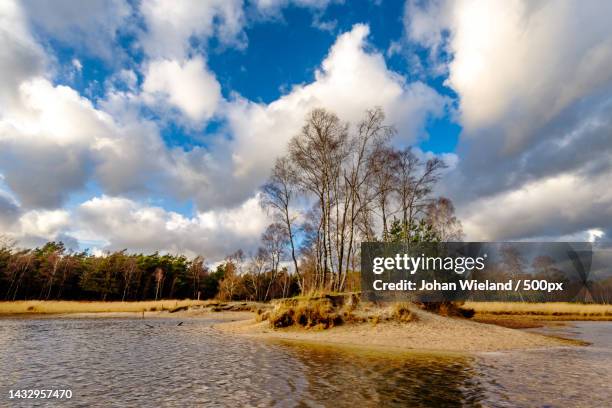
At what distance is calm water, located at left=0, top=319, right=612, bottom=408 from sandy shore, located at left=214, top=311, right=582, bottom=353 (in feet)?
6.93

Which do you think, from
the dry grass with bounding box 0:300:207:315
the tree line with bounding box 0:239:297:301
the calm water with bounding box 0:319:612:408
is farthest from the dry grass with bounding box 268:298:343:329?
the tree line with bounding box 0:239:297:301

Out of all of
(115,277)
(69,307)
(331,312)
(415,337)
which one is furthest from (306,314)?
(115,277)

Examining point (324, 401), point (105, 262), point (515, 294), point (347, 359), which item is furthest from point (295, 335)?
point (105, 262)

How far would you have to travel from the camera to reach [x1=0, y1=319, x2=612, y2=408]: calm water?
25.7ft

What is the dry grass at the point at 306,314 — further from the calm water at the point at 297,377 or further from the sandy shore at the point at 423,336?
the calm water at the point at 297,377

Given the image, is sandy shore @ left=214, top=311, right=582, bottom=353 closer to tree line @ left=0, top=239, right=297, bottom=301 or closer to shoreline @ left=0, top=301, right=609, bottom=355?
shoreline @ left=0, top=301, right=609, bottom=355

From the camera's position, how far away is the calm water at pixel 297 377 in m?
7.83

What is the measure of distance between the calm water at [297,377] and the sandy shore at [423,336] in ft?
6.93

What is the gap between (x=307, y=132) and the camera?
27406 mm

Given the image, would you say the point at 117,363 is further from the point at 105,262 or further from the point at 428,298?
the point at 105,262

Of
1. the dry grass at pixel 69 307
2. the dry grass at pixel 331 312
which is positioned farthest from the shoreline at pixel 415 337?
the dry grass at pixel 69 307

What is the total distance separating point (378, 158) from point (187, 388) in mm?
23981

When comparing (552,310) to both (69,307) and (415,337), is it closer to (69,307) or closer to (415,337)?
(415,337)

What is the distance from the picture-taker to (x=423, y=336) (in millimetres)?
18734
